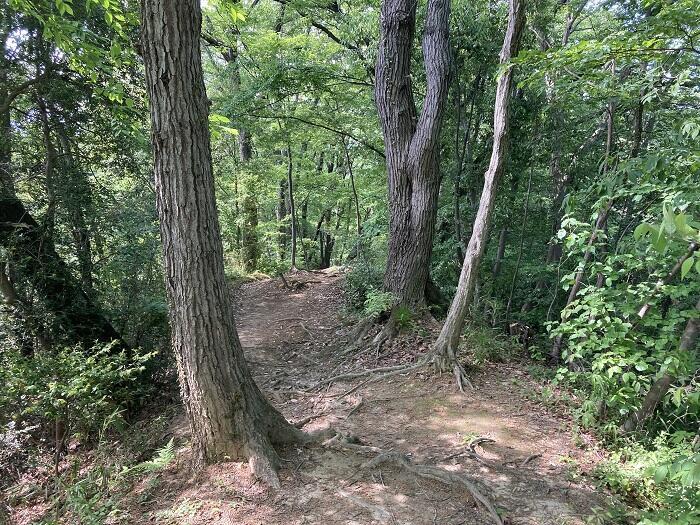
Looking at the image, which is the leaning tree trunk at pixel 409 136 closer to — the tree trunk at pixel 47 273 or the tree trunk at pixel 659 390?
the tree trunk at pixel 659 390

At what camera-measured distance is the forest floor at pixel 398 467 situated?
2.98m

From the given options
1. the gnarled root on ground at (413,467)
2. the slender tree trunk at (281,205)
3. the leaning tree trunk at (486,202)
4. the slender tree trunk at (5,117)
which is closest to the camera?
the gnarled root on ground at (413,467)

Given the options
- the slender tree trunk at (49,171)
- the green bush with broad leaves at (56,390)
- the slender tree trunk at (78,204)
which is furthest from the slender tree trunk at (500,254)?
the slender tree trunk at (49,171)

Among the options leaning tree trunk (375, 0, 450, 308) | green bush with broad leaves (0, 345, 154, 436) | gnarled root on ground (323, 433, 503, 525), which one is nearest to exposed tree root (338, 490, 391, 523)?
gnarled root on ground (323, 433, 503, 525)

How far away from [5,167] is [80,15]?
7.32 ft

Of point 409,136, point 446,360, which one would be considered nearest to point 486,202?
point 446,360

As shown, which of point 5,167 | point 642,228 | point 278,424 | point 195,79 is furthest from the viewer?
point 5,167

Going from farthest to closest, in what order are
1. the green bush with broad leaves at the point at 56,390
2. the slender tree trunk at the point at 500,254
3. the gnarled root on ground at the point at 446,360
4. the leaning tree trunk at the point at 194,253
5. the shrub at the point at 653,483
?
the slender tree trunk at the point at 500,254, the gnarled root on ground at the point at 446,360, the green bush with broad leaves at the point at 56,390, the leaning tree trunk at the point at 194,253, the shrub at the point at 653,483

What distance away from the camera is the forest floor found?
2977 mm

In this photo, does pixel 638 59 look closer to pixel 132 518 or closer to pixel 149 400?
pixel 132 518

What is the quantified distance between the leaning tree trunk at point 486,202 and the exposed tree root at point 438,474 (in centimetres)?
192

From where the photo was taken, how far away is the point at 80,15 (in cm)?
561

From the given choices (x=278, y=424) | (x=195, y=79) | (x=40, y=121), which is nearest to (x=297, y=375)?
(x=278, y=424)

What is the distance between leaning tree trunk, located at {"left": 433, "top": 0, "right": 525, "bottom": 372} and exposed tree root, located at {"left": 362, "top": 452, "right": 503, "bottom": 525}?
6.29ft
